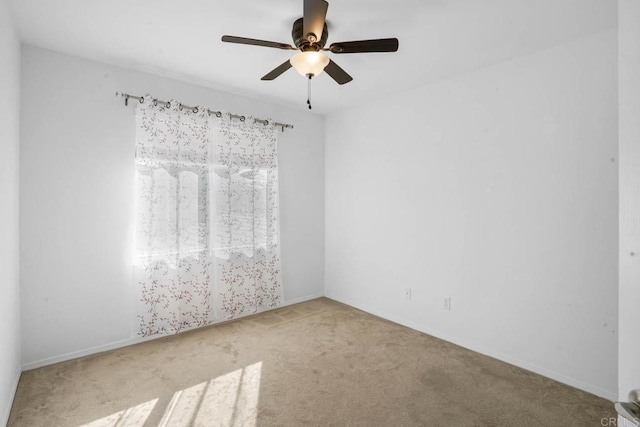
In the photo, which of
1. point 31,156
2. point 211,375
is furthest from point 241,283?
point 31,156

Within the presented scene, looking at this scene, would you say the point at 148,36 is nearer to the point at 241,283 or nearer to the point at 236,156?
the point at 236,156

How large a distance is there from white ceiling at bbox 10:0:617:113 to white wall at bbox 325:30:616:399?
0.32 m

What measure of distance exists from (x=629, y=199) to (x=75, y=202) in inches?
137

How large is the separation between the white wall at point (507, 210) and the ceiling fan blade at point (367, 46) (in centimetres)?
144

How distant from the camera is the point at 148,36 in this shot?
2504mm

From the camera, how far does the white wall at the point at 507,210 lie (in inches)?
93.5

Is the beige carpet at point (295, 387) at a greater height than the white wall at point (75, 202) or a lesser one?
lesser

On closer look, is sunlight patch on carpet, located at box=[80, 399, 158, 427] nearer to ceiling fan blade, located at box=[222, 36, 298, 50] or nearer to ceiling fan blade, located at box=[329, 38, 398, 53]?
ceiling fan blade, located at box=[222, 36, 298, 50]

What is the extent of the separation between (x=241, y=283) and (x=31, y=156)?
2203 millimetres

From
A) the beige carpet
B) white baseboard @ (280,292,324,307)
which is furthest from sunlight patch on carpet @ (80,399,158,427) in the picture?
white baseboard @ (280,292,324,307)

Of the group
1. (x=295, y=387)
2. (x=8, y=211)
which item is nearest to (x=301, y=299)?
(x=295, y=387)

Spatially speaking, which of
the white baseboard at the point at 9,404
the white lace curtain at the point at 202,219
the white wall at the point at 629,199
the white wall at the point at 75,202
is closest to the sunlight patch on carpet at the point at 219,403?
the white baseboard at the point at 9,404

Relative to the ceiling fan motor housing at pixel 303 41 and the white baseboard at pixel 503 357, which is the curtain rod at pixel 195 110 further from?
the white baseboard at pixel 503 357

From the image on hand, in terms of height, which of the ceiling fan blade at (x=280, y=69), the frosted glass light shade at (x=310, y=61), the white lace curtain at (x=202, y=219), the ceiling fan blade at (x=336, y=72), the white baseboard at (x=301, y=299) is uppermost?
the ceiling fan blade at (x=280, y=69)
